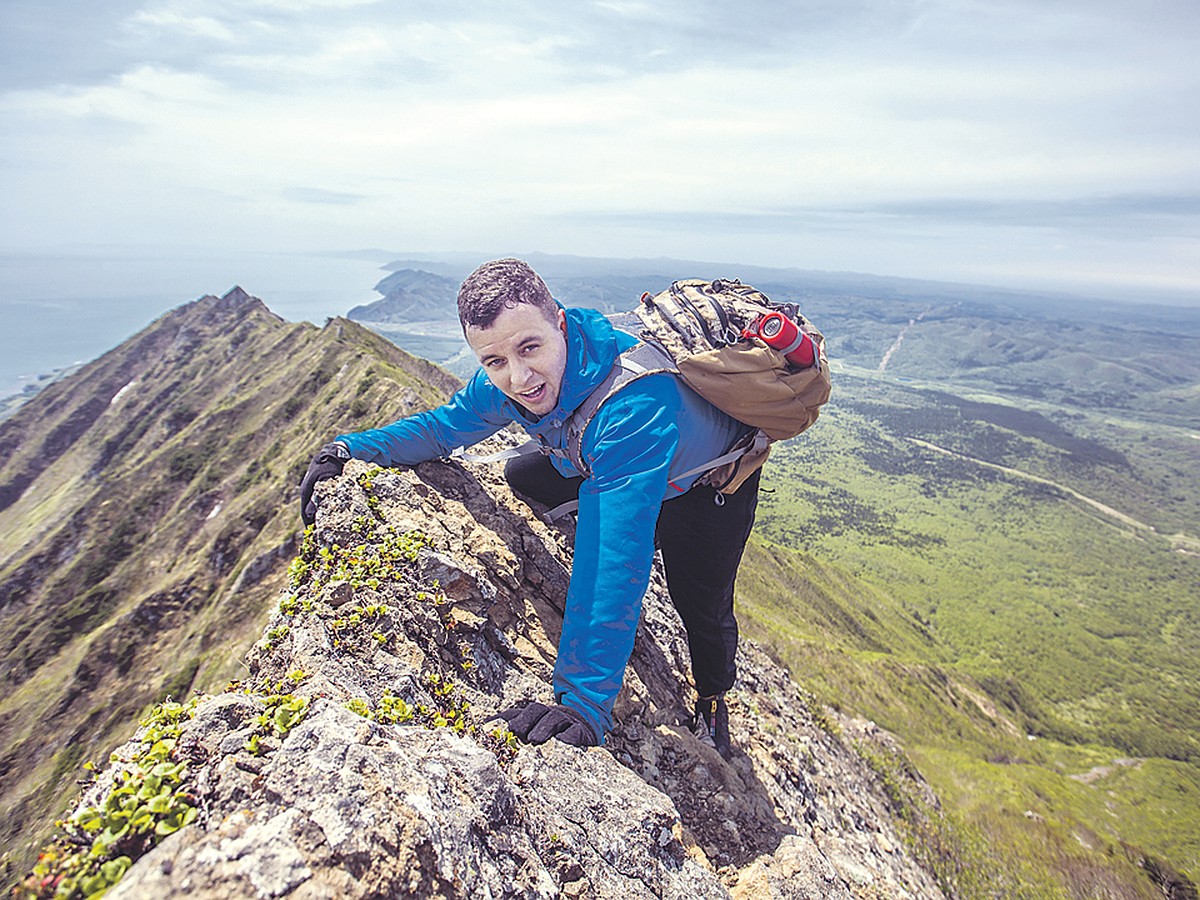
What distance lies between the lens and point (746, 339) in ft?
19.9

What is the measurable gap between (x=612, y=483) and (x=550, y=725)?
6.90ft

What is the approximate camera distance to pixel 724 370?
5.77 meters

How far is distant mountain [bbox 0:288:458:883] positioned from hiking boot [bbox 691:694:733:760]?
16993 mm

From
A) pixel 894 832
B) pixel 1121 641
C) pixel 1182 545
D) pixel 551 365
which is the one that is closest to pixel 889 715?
pixel 894 832

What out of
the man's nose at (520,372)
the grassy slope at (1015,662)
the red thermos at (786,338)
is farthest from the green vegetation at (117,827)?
the grassy slope at (1015,662)

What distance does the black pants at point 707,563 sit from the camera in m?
6.84

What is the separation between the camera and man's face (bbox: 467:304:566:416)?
5.32 metres

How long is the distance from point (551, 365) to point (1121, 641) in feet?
617

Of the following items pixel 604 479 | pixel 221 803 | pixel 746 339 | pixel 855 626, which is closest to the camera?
pixel 221 803

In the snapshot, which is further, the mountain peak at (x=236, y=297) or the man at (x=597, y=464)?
the mountain peak at (x=236, y=297)

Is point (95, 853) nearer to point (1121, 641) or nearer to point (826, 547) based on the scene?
point (826, 547)

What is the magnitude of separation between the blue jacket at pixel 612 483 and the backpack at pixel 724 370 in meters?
0.14

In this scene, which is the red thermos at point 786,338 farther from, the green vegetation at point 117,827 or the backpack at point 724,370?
the green vegetation at point 117,827

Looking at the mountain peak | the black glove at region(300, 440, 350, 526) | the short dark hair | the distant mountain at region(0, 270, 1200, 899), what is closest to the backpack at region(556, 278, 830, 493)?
the short dark hair
